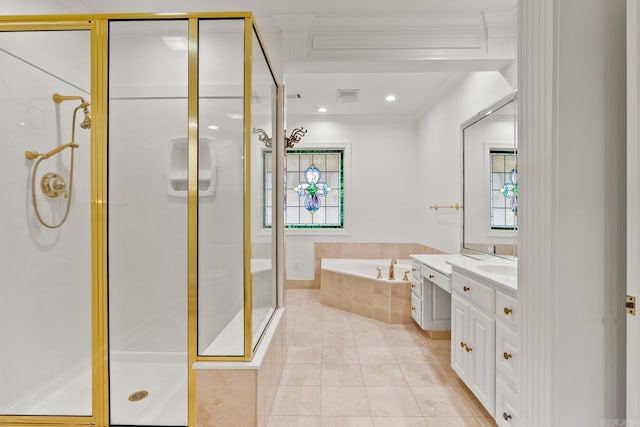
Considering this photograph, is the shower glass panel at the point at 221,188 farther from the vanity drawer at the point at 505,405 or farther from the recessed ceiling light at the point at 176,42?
the vanity drawer at the point at 505,405

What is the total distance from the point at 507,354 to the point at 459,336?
60 cm

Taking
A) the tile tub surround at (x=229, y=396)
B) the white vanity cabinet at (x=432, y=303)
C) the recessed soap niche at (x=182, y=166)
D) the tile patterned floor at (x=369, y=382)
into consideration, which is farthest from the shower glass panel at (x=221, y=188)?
the white vanity cabinet at (x=432, y=303)

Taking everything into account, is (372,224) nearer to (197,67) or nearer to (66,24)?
(197,67)

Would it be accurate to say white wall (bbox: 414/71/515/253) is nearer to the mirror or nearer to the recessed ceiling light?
the mirror

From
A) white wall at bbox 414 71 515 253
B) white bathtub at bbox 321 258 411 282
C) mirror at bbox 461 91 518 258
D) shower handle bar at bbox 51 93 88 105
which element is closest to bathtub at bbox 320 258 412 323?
white bathtub at bbox 321 258 411 282

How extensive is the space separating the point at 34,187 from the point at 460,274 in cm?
280

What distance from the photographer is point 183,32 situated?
5.75 ft

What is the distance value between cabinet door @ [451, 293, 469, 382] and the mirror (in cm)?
64

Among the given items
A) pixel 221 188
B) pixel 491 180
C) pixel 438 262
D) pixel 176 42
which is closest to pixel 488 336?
pixel 438 262

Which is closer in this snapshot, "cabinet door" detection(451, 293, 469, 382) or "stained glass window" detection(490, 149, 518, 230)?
"cabinet door" detection(451, 293, 469, 382)

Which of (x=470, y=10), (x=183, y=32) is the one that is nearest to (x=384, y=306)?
(x=470, y=10)

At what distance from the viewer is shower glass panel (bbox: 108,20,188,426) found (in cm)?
178

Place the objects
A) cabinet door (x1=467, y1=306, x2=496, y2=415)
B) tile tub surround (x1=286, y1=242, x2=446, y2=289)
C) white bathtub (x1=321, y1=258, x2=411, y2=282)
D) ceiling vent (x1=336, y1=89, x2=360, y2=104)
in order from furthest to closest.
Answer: tile tub surround (x1=286, y1=242, x2=446, y2=289)
white bathtub (x1=321, y1=258, x2=411, y2=282)
ceiling vent (x1=336, y1=89, x2=360, y2=104)
cabinet door (x1=467, y1=306, x2=496, y2=415)

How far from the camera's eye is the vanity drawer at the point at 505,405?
63.2 inches
